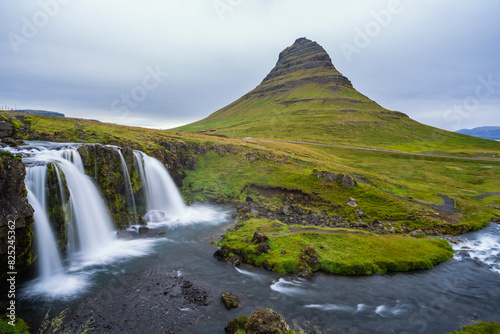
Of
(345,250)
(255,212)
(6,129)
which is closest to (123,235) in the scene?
(255,212)

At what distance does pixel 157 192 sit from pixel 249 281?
24.4 m

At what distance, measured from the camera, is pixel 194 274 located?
792 inches

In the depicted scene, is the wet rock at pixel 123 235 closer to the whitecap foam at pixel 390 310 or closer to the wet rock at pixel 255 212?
the wet rock at pixel 255 212

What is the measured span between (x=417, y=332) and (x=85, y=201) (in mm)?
30911

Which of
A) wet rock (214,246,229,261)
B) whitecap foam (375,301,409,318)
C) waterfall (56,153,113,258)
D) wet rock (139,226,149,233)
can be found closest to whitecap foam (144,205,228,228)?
wet rock (139,226,149,233)

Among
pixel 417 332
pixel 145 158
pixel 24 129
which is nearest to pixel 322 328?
pixel 417 332

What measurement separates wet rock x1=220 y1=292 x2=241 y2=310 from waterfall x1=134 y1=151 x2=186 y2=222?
20.1m

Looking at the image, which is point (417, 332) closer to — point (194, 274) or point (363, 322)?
point (363, 322)

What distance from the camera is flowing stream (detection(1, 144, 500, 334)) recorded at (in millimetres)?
15383

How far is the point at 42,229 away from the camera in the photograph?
66.3ft

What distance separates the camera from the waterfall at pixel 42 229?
19.3m

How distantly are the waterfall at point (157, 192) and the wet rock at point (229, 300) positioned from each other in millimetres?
20143

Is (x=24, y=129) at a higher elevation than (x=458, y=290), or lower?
higher

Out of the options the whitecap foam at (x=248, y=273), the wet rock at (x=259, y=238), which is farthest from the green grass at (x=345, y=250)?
the whitecap foam at (x=248, y=273)
